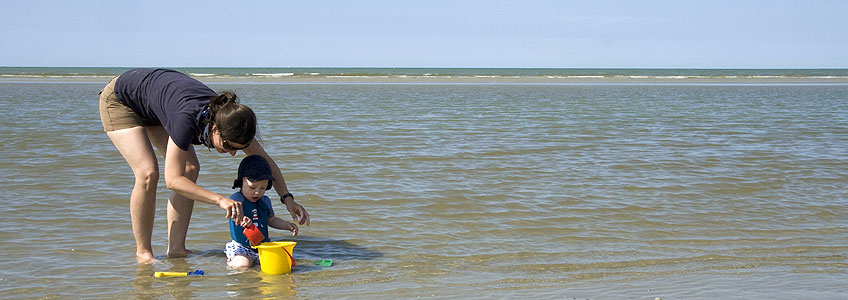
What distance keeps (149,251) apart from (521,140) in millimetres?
6584

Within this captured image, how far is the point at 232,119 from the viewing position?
12.1 feet

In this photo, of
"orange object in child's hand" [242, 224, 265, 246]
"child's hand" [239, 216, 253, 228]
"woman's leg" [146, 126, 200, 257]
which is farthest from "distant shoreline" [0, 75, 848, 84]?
"child's hand" [239, 216, 253, 228]

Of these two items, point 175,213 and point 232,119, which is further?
point 175,213

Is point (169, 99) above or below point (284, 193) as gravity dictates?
above

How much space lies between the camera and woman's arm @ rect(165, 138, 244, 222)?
→ 386 centimetres

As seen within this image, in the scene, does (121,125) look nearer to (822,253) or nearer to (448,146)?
(822,253)

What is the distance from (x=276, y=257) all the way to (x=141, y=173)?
0.82 m

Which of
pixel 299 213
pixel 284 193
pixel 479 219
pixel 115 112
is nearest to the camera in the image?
pixel 115 112

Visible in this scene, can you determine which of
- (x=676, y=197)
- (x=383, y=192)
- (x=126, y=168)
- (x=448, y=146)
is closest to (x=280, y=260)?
(x=383, y=192)

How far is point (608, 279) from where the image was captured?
4109 mm

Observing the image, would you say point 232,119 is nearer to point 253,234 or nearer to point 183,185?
point 183,185

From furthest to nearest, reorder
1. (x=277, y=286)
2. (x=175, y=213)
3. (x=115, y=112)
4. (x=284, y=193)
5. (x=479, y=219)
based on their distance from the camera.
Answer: (x=479, y=219), (x=175, y=213), (x=284, y=193), (x=115, y=112), (x=277, y=286)

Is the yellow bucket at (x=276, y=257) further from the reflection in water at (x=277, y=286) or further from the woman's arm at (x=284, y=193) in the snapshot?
the woman's arm at (x=284, y=193)

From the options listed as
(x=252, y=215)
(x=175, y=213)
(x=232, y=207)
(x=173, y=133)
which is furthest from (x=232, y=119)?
(x=175, y=213)
